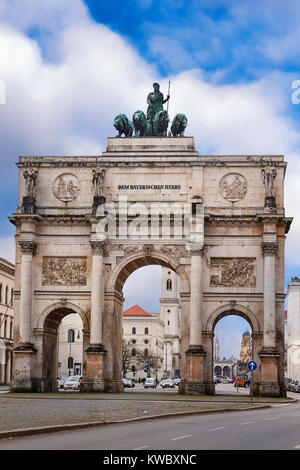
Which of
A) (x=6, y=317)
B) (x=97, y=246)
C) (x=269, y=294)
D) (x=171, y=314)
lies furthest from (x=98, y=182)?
(x=171, y=314)

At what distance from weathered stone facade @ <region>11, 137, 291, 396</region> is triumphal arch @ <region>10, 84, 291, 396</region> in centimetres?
6

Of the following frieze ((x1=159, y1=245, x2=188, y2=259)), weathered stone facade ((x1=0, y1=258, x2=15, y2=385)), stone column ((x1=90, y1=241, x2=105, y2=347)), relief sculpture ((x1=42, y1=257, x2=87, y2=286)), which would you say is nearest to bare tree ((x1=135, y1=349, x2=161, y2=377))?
weathered stone facade ((x1=0, y1=258, x2=15, y2=385))

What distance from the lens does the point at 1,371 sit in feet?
263

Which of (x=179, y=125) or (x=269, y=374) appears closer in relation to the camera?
(x=269, y=374)

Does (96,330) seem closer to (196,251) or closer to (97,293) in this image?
(97,293)

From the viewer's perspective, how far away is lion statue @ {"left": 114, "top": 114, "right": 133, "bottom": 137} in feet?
176

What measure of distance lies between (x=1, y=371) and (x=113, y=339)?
33.4 meters

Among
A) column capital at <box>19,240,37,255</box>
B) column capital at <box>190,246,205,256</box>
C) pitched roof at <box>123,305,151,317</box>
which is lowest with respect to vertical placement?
column capital at <box>190,246,205,256</box>

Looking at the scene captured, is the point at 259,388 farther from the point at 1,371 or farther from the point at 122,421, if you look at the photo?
the point at 1,371

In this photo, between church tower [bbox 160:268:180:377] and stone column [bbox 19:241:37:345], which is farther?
church tower [bbox 160:268:180:377]

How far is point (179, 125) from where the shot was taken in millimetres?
53656

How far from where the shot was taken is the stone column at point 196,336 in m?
47.8

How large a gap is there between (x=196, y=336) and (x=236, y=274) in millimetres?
4503

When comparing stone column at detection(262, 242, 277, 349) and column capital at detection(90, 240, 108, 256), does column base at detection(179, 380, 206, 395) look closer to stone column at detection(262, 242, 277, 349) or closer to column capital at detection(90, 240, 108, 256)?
stone column at detection(262, 242, 277, 349)
